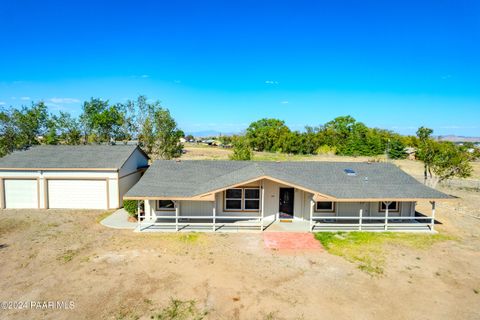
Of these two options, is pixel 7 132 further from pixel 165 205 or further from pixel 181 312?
pixel 181 312

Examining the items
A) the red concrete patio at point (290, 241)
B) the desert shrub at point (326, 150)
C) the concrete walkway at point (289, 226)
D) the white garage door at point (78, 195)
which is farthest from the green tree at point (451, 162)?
the desert shrub at point (326, 150)

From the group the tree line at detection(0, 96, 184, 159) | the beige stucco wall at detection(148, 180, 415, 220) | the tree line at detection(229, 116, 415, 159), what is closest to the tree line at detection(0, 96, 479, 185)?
the tree line at detection(0, 96, 184, 159)

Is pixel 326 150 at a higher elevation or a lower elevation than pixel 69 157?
lower

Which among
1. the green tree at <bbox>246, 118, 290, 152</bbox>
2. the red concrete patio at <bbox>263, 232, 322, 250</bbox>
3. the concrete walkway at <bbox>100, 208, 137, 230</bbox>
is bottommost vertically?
the red concrete patio at <bbox>263, 232, 322, 250</bbox>

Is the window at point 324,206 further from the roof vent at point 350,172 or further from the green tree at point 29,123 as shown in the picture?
the green tree at point 29,123

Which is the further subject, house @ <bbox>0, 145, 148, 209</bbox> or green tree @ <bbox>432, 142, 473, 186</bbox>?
green tree @ <bbox>432, 142, 473, 186</bbox>

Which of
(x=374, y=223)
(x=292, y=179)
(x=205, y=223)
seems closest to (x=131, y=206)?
(x=205, y=223)

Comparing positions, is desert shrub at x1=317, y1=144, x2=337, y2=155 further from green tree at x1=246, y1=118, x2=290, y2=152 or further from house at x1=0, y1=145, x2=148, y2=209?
house at x1=0, y1=145, x2=148, y2=209
